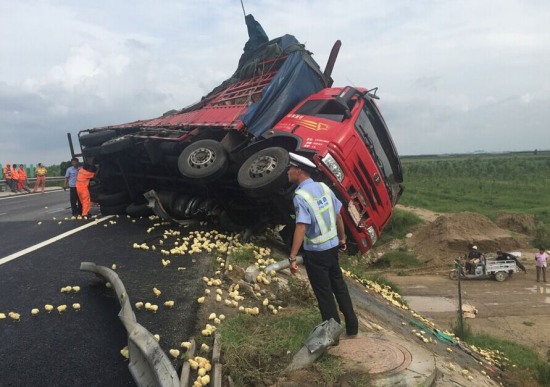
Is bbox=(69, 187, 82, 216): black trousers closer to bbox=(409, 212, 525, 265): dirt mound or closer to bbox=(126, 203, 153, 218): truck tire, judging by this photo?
bbox=(126, 203, 153, 218): truck tire

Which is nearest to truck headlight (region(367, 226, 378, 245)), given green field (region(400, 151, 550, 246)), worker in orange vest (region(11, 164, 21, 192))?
green field (region(400, 151, 550, 246))

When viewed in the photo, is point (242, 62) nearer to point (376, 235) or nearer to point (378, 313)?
point (376, 235)

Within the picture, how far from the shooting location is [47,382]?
340 cm

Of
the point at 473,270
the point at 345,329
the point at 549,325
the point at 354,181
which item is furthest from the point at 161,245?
the point at 473,270

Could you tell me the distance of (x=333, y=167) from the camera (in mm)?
6344

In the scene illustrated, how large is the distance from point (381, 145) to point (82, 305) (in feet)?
17.3

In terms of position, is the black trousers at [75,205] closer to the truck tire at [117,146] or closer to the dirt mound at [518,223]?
the truck tire at [117,146]

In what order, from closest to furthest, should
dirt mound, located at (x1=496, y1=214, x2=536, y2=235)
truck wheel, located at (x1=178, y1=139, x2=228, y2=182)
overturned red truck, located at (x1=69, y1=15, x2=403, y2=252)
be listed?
overturned red truck, located at (x1=69, y1=15, x2=403, y2=252)
truck wheel, located at (x1=178, y1=139, x2=228, y2=182)
dirt mound, located at (x1=496, y1=214, x2=536, y2=235)

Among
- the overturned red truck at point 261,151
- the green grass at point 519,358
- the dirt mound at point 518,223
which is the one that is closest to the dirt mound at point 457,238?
the dirt mound at point 518,223

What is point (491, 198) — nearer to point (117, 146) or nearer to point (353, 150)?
point (353, 150)

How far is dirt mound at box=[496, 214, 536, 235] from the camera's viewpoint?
83.7 ft

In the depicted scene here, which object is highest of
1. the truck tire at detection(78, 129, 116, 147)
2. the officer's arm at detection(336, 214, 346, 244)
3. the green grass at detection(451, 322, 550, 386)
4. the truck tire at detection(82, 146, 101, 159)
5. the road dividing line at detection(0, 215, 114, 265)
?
the truck tire at detection(78, 129, 116, 147)

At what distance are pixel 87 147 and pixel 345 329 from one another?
7134 millimetres

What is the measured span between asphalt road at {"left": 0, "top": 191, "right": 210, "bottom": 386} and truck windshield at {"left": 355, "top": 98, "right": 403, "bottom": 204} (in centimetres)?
323
